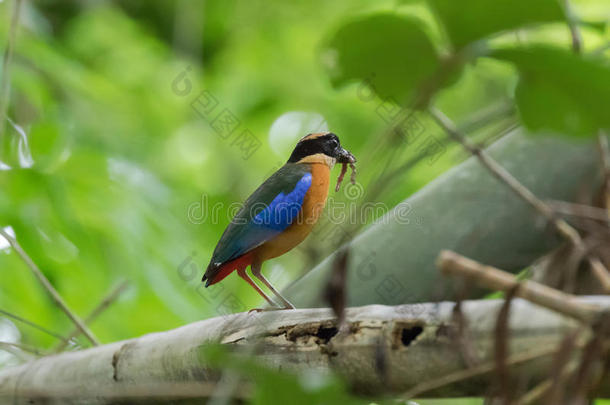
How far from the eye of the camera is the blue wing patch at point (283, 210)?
6.48ft

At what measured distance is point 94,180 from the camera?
108 inches

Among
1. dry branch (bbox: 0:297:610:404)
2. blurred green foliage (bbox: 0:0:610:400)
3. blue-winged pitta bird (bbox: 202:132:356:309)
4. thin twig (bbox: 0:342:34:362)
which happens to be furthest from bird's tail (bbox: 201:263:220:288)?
thin twig (bbox: 0:342:34:362)

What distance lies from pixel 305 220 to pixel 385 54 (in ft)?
3.11

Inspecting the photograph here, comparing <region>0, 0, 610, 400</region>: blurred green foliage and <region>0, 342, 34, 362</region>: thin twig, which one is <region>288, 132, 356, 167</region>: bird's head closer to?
<region>0, 0, 610, 400</region>: blurred green foliage

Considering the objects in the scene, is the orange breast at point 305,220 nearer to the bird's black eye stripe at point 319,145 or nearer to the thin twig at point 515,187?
the bird's black eye stripe at point 319,145

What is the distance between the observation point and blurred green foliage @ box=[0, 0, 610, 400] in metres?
1.01

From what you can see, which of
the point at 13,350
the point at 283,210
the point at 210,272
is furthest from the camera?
the point at 13,350

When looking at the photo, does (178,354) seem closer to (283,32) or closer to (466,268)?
(466,268)

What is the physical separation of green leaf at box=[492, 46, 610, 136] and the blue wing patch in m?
1.01

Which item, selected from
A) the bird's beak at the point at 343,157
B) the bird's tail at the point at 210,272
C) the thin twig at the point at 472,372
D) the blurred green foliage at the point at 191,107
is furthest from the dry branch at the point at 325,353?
the bird's beak at the point at 343,157

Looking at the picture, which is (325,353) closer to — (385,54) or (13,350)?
(385,54)

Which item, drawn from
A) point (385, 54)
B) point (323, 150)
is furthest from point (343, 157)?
point (385, 54)

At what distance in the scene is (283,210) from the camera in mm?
1973

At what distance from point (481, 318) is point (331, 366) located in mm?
343
